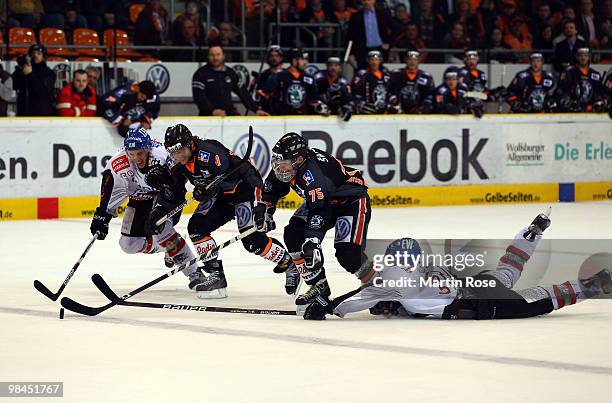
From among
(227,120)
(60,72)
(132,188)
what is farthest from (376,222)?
(132,188)

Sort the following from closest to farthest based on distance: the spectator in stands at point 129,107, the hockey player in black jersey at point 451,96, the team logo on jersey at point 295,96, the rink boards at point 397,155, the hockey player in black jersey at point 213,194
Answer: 1. the hockey player in black jersey at point 213,194
2. the rink boards at point 397,155
3. the spectator in stands at point 129,107
4. the team logo on jersey at point 295,96
5. the hockey player in black jersey at point 451,96

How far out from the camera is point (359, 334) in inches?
285

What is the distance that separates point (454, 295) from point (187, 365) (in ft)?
6.43

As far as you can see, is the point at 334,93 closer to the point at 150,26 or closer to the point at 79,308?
the point at 150,26

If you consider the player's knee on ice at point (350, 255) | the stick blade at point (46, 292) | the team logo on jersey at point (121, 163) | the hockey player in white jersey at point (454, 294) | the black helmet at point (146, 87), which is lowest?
the stick blade at point (46, 292)

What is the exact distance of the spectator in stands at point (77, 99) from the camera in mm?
15125

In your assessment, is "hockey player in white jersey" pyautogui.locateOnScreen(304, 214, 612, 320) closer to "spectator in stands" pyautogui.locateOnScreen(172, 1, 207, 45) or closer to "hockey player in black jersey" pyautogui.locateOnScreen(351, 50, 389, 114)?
"hockey player in black jersey" pyautogui.locateOnScreen(351, 50, 389, 114)

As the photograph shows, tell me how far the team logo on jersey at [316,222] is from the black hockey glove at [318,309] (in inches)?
17.2

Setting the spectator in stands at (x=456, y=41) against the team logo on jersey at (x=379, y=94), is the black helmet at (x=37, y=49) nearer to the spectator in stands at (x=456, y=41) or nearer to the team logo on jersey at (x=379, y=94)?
the team logo on jersey at (x=379, y=94)

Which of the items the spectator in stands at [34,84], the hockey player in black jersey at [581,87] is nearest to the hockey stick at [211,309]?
the spectator in stands at [34,84]

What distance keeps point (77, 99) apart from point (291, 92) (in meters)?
2.69

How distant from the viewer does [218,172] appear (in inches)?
344

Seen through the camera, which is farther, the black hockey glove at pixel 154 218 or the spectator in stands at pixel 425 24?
the spectator in stands at pixel 425 24

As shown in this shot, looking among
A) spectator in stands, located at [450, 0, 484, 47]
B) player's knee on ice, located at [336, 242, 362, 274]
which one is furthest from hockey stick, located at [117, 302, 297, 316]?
spectator in stands, located at [450, 0, 484, 47]
